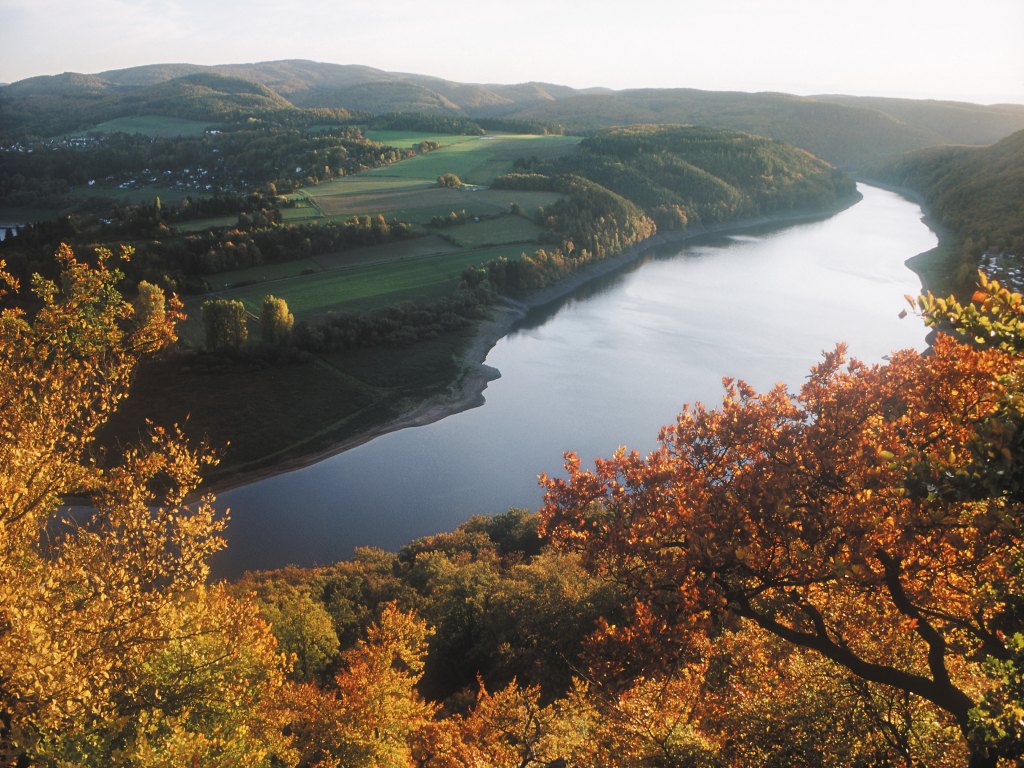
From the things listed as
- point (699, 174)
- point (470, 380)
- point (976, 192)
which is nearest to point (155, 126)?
point (699, 174)

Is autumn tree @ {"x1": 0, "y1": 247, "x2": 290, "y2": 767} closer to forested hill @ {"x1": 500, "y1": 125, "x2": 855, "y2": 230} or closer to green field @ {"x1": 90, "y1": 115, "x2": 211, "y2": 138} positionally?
forested hill @ {"x1": 500, "y1": 125, "x2": 855, "y2": 230}

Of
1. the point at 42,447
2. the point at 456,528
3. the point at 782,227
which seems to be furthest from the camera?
the point at 782,227

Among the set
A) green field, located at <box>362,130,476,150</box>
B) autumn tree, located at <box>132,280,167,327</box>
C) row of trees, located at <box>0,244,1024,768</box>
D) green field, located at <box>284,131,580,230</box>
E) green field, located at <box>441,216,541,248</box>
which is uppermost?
green field, located at <box>362,130,476,150</box>

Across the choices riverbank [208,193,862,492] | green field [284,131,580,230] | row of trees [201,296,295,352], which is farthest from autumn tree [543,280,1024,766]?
green field [284,131,580,230]

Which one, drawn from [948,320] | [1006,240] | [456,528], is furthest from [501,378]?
[1006,240]

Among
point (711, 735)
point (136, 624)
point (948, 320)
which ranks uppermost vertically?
point (948, 320)

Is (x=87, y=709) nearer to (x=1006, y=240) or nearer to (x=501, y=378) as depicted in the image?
(x=501, y=378)

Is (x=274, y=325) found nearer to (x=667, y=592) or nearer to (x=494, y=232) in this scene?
(x=494, y=232)

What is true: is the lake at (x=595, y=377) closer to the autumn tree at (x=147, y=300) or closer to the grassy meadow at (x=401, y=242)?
the grassy meadow at (x=401, y=242)
